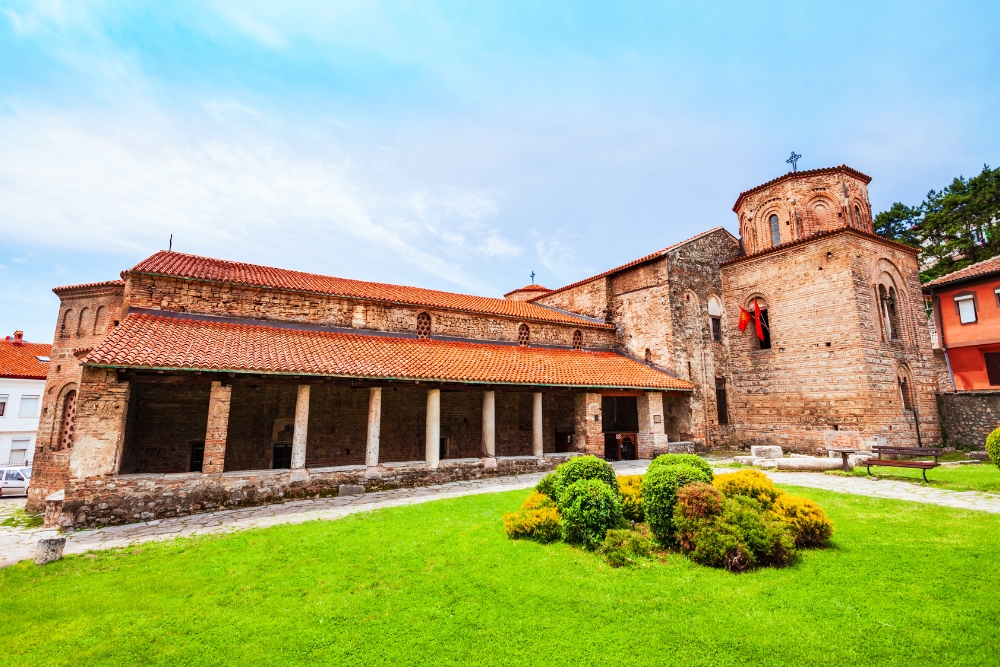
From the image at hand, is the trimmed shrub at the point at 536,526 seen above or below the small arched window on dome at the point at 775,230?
below

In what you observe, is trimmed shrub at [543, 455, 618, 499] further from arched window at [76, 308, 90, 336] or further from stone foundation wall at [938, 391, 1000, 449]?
stone foundation wall at [938, 391, 1000, 449]

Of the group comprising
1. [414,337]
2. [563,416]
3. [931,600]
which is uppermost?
[414,337]

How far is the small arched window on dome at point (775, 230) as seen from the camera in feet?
62.3

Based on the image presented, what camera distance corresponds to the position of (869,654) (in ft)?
11.3

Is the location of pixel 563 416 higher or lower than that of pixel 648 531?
higher

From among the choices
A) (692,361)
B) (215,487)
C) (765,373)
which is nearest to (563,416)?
(692,361)

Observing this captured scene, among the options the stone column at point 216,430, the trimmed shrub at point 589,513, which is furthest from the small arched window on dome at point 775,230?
the stone column at point 216,430

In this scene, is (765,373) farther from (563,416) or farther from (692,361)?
(563,416)

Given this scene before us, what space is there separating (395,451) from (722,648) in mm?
12267

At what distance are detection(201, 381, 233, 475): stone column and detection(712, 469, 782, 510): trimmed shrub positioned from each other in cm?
941

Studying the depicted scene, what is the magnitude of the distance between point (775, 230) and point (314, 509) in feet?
67.6

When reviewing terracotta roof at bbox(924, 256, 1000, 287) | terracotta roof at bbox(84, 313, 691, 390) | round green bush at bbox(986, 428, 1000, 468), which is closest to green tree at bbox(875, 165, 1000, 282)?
terracotta roof at bbox(924, 256, 1000, 287)

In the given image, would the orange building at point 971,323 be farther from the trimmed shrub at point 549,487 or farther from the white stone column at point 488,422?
the trimmed shrub at point 549,487

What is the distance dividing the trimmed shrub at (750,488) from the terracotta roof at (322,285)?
11029 mm
